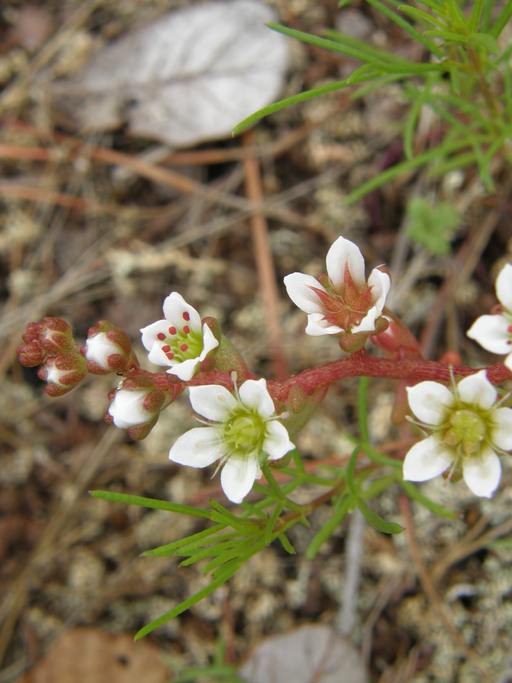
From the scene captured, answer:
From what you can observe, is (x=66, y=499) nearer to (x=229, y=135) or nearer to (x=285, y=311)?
(x=285, y=311)

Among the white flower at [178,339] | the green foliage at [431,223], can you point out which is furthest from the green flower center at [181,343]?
the green foliage at [431,223]

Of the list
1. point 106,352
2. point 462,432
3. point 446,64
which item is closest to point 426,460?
point 462,432

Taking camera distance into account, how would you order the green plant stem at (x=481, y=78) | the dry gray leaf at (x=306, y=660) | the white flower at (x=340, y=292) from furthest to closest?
the dry gray leaf at (x=306, y=660) < the green plant stem at (x=481, y=78) < the white flower at (x=340, y=292)

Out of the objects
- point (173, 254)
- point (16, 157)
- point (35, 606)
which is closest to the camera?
point (35, 606)

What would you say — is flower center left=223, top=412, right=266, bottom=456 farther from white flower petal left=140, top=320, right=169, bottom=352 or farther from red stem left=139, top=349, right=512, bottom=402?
white flower petal left=140, top=320, right=169, bottom=352

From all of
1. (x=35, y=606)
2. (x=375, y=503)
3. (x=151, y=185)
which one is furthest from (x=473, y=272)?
(x=35, y=606)

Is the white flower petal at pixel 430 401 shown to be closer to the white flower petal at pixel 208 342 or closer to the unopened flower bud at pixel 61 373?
Answer: the white flower petal at pixel 208 342

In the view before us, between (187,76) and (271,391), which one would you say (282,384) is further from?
(187,76)

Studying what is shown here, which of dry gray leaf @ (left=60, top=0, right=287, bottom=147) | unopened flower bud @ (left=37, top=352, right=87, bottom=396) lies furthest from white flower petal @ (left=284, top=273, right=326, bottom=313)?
dry gray leaf @ (left=60, top=0, right=287, bottom=147)
